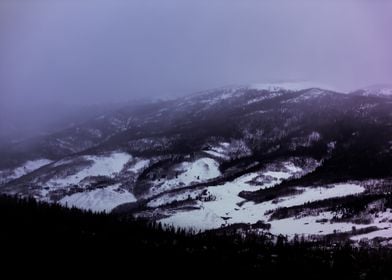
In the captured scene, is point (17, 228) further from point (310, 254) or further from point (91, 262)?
point (310, 254)

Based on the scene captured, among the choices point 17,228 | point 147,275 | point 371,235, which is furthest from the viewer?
point 371,235

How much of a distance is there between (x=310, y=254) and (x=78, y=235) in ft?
221

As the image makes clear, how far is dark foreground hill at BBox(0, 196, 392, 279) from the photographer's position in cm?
12731

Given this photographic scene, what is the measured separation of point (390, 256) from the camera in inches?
5561

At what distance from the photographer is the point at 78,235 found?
176 meters

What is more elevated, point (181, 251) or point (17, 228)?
point (17, 228)

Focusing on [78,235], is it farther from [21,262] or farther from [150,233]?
[21,262]

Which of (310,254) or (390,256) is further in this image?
(310,254)

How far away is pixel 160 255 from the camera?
14950cm

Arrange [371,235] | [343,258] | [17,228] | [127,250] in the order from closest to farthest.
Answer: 1. [343,258]
2. [127,250]
3. [17,228]
4. [371,235]

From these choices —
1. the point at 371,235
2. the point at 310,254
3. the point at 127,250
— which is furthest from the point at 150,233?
the point at 371,235

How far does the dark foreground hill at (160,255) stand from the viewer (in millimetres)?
127312

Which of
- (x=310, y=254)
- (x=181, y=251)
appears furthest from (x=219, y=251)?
(x=310, y=254)

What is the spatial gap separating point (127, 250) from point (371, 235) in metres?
85.7
